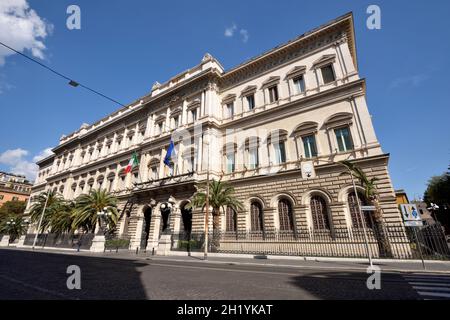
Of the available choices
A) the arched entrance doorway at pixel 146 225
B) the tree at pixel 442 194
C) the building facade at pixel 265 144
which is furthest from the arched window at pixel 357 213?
the tree at pixel 442 194

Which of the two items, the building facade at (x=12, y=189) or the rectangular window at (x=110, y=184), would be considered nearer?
the rectangular window at (x=110, y=184)

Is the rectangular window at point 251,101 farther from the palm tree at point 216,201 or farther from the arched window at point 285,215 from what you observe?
the arched window at point 285,215

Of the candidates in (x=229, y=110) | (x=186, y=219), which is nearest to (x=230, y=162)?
(x=229, y=110)

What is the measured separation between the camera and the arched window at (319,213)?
1536cm

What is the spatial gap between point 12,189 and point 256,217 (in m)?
80.7

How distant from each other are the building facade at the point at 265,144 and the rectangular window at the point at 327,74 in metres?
0.11

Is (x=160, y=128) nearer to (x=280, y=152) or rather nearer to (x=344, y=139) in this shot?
(x=280, y=152)

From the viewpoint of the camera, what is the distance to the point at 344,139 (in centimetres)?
1644

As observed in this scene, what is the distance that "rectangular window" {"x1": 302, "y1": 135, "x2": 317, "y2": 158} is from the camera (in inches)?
688

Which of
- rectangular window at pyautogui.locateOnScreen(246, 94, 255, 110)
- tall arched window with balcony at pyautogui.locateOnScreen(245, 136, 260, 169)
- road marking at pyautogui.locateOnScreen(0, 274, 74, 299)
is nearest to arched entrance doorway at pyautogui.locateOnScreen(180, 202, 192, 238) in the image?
tall arched window with balcony at pyautogui.locateOnScreen(245, 136, 260, 169)

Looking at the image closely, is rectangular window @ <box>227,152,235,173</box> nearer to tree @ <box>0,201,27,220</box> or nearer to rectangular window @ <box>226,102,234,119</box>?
rectangular window @ <box>226,102,234,119</box>

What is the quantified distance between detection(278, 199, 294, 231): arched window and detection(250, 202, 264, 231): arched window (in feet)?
5.61
